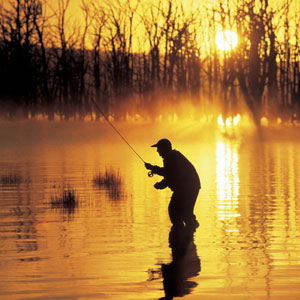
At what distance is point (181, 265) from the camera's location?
10406 millimetres

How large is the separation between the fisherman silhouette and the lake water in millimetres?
287

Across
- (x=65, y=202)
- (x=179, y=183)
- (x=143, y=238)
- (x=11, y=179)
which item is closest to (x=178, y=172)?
(x=179, y=183)

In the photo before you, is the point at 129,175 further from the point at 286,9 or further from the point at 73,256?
the point at 286,9

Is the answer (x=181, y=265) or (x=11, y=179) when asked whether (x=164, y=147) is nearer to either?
(x=181, y=265)

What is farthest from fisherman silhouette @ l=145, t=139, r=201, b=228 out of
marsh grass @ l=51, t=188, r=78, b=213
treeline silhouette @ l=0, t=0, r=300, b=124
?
treeline silhouette @ l=0, t=0, r=300, b=124

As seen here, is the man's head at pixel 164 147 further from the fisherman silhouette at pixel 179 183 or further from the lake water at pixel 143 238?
the lake water at pixel 143 238

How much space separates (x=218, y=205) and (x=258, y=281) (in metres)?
8.00

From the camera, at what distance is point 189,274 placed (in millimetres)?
9781

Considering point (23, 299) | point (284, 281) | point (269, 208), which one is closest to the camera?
point (23, 299)

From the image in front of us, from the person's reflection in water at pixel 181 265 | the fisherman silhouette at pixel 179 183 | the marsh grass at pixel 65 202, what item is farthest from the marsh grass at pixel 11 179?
the person's reflection in water at pixel 181 265

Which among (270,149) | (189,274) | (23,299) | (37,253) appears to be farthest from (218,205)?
(270,149)

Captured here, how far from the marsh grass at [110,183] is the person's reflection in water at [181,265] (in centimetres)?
615

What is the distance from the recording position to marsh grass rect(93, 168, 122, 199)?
19.9 m

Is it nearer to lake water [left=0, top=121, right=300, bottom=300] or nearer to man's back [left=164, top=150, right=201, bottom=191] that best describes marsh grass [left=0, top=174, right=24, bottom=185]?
lake water [left=0, top=121, right=300, bottom=300]
